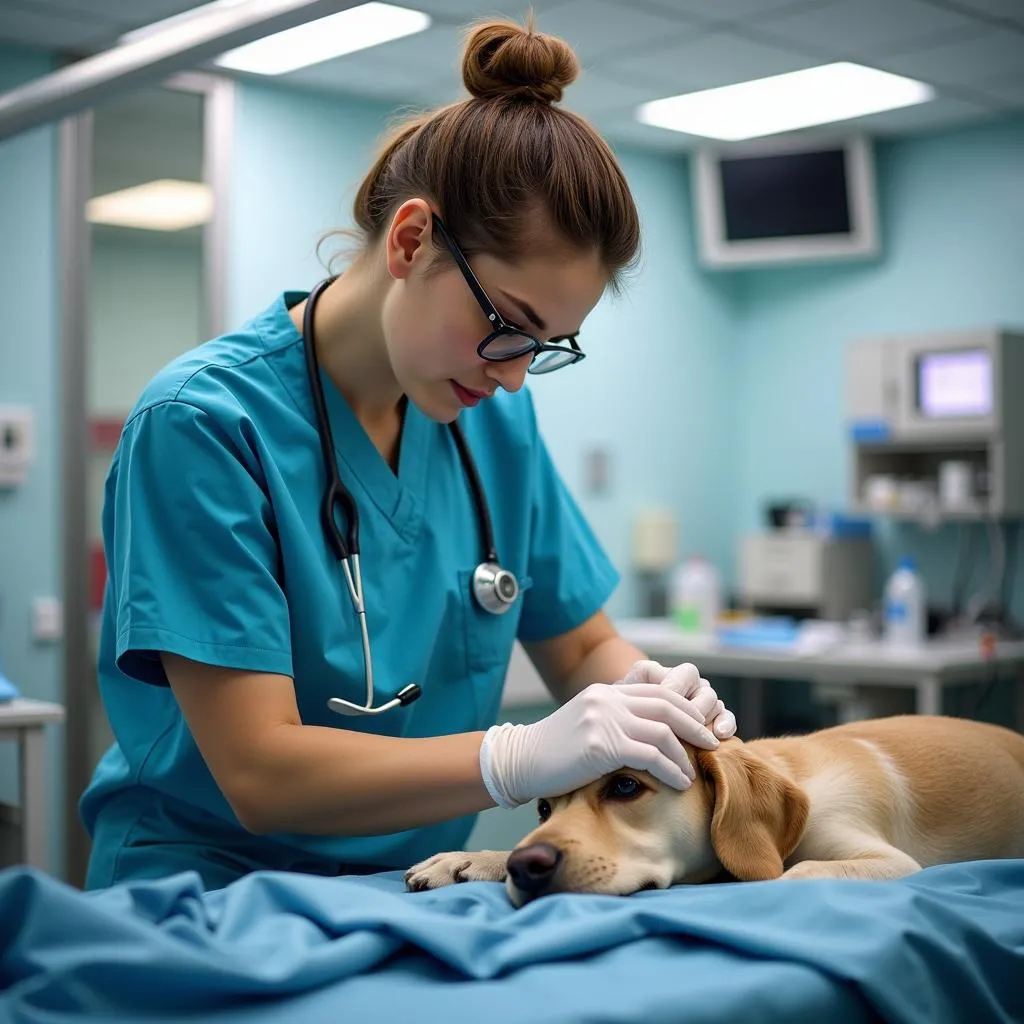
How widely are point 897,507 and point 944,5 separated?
1.85 meters

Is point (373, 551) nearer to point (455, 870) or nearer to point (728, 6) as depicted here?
point (455, 870)

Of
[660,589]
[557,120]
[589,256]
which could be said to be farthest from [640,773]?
[660,589]

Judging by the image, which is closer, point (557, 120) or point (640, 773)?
point (640, 773)

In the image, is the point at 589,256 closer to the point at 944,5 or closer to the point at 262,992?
the point at 262,992

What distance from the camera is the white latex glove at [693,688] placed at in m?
1.33

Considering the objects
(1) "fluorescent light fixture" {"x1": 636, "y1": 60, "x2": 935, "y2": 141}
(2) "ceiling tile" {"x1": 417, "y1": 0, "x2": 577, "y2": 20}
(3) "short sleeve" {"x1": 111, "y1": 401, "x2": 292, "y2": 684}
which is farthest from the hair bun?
(1) "fluorescent light fixture" {"x1": 636, "y1": 60, "x2": 935, "y2": 141}

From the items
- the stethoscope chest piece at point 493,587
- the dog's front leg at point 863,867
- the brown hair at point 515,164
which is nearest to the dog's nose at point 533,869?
the dog's front leg at point 863,867

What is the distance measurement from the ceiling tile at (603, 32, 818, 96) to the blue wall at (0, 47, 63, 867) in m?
1.87

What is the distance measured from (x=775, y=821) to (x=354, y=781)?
41 cm

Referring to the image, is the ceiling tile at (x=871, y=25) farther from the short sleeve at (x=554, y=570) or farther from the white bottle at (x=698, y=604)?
the short sleeve at (x=554, y=570)

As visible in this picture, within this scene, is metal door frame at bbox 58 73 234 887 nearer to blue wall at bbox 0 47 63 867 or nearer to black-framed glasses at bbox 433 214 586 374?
blue wall at bbox 0 47 63 867

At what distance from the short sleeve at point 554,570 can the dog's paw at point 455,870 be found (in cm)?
49

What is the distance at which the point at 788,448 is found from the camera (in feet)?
19.3

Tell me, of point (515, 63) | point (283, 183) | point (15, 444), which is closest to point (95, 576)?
point (15, 444)
